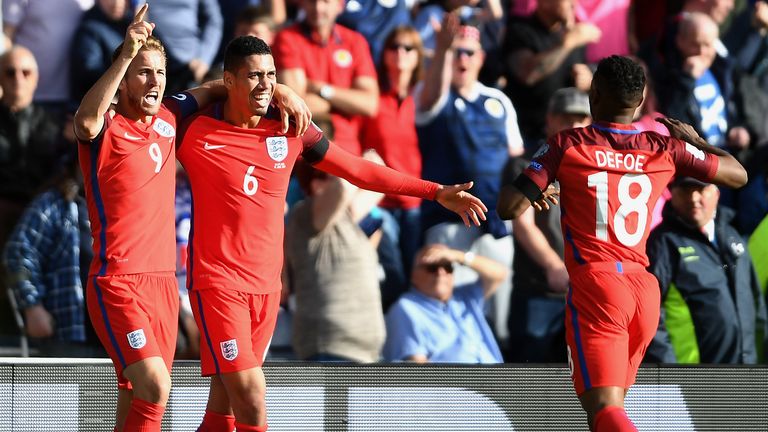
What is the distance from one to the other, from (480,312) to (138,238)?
132 inches

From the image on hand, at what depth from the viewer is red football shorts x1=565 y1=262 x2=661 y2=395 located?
584 cm

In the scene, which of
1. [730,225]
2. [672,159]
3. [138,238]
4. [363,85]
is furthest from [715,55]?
→ [138,238]

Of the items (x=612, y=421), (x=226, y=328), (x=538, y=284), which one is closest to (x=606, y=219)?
(x=612, y=421)

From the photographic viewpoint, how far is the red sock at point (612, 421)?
5641mm

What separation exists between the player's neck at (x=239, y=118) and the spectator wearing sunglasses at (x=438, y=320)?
8.42 ft

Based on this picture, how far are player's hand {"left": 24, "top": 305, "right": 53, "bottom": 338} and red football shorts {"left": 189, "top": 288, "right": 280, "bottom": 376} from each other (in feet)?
8.16

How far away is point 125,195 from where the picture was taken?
597 centimetres

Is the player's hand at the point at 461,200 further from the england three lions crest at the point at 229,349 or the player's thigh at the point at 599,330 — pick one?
the england three lions crest at the point at 229,349

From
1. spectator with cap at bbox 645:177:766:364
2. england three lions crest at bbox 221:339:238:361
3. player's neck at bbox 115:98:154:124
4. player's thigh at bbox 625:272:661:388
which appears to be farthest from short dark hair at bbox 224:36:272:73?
spectator with cap at bbox 645:177:766:364

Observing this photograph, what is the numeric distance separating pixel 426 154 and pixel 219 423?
378 centimetres

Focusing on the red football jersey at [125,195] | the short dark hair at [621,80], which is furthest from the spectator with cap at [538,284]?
the red football jersey at [125,195]

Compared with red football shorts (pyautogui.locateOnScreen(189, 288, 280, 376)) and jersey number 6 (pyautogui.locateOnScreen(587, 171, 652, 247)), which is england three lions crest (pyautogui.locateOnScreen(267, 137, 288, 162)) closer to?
red football shorts (pyautogui.locateOnScreen(189, 288, 280, 376))

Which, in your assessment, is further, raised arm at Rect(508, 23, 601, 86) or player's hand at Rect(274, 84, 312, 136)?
raised arm at Rect(508, 23, 601, 86)

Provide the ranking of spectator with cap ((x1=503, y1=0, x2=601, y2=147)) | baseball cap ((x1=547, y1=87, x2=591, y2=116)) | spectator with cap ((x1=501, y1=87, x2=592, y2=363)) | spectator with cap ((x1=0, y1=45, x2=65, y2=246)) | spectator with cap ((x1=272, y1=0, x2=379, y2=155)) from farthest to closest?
spectator with cap ((x1=503, y1=0, x2=601, y2=147))
spectator with cap ((x1=272, y1=0, x2=379, y2=155))
spectator with cap ((x1=0, y1=45, x2=65, y2=246))
spectator with cap ((x1=501, y1=87, x2=592, y2=363))
baseball cap ((x1=547, y1=87, x2=591, y2=116))
